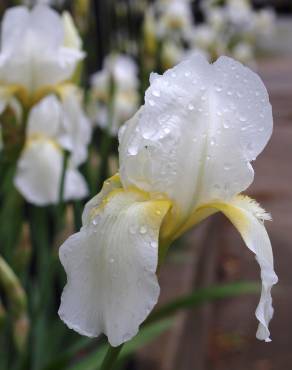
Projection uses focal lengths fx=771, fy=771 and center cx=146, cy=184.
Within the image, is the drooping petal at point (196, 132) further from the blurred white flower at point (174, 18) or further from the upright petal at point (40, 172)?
the blurred white flower at point (174, 18)

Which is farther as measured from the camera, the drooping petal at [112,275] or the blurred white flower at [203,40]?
the blurred white flower at [203,40]

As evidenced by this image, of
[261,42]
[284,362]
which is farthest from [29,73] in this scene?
[261,42]

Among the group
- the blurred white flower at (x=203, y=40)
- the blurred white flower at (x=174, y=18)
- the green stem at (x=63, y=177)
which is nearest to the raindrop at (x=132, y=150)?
the green stem at (x=63, y=177)

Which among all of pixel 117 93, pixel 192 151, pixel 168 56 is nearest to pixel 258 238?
pixel 192 151

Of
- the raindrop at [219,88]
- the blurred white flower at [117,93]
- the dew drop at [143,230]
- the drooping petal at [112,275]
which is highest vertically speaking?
the raindrop at [219,88]

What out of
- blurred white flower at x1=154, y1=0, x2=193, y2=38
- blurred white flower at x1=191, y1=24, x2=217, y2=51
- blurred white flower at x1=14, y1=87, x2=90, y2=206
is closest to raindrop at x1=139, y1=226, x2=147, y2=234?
blurred white flower at x1=14, y1=87, x2=90, y2=206

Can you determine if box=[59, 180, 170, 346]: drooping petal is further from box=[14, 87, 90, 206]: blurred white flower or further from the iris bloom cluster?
box=[14, 87, 90, 206]: blurred white flower
